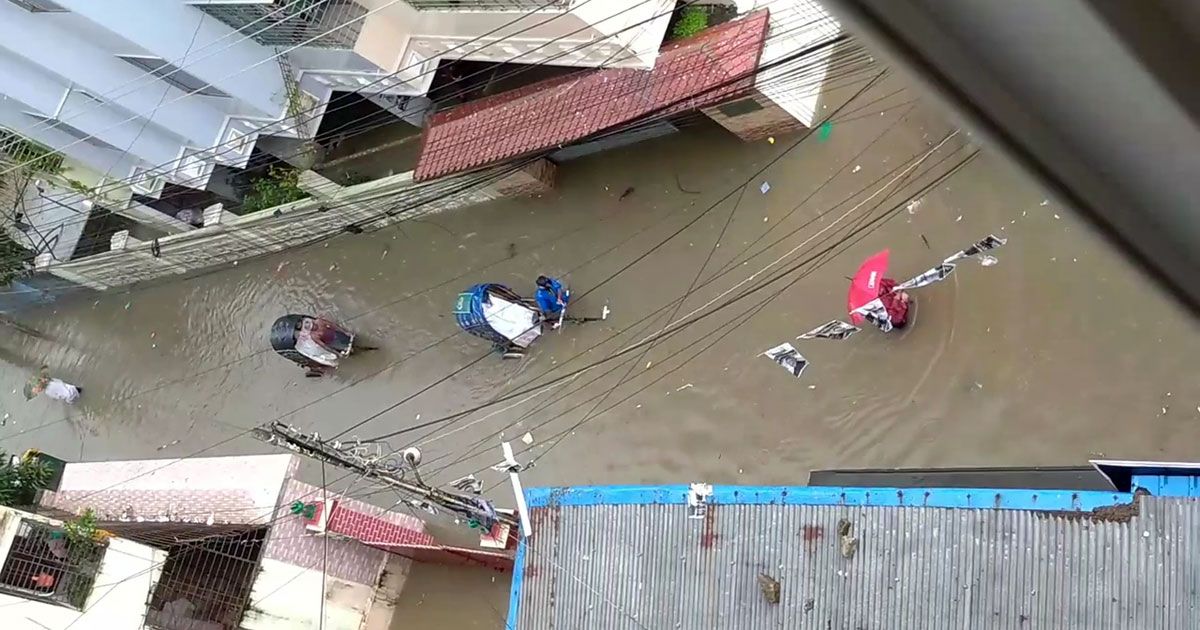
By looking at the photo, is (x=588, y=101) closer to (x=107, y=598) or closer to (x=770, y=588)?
(x=770, y=588)

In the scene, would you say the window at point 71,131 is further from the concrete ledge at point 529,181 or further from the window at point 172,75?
the concrete ledge at point 529,181

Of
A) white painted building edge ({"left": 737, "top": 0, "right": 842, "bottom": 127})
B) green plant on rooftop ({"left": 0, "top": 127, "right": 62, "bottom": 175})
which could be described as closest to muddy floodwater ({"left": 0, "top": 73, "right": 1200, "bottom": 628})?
white painted building edge ({"left": 737, "top": 0, "right": 842, "bottom": 127})

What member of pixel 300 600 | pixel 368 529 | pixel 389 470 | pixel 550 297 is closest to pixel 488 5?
pixel 550 297

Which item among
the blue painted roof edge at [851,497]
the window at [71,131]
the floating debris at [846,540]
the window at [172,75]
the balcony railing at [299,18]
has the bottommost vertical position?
the floating debris at [846,540]

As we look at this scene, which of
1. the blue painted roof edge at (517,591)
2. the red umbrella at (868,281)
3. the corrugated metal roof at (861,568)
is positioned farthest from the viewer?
the red umbrella at (868,281)

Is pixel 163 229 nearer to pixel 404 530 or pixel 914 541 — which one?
pixel 404 530

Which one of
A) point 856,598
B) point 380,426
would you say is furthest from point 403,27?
point 856,598

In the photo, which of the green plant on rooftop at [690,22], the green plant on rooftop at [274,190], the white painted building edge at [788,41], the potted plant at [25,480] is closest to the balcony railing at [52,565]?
the potted plant at [25,480]
